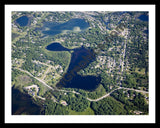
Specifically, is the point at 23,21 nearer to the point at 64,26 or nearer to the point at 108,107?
the point at 64,26

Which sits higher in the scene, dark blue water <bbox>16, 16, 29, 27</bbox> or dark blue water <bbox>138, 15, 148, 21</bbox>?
dark blue water <bbox>138, 15, 148, 21</bbox>

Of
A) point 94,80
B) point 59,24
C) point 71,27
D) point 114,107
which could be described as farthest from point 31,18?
point 114,107

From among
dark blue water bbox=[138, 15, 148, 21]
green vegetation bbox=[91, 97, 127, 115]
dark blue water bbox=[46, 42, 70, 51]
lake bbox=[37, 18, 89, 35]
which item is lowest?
green vegetation bbox=[91, 97, 127, 115]

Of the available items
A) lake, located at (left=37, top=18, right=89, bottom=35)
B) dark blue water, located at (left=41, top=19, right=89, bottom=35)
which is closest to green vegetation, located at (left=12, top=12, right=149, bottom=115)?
lake, located at (left=37, top=18, right=89, bottom=35)

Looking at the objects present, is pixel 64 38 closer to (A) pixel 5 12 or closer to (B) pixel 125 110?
(A) pixel 5 12

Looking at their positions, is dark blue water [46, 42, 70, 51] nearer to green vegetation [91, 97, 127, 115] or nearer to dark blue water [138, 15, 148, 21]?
green vegetation [91, 97, 127, 115]

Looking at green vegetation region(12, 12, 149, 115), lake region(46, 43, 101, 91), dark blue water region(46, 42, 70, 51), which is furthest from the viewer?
dark blue water region(46, 42, 70, 51)

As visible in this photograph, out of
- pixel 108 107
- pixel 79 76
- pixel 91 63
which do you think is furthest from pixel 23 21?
pixel 108 107
